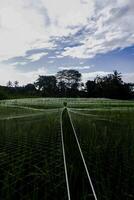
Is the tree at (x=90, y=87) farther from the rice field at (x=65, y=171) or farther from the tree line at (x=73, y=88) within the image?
the rice field at (x=65, y=171)

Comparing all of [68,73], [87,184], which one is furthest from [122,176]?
[68,73]

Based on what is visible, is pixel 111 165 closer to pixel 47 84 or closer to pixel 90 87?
pixel 90 87

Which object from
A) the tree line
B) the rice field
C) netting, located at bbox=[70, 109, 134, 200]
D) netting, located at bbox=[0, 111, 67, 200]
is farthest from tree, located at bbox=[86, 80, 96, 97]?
netting, located at bbox=[0, 111, 67, 200]

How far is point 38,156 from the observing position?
379 centimetres

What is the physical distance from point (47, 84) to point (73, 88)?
8.13m

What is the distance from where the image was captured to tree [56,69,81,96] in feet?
268

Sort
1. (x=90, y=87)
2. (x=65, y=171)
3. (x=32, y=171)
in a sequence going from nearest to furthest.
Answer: (x=65, y=171), (x=32, y=171), (x=90, y=87)

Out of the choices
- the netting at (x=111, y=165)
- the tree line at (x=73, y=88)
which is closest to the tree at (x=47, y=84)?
the tree line at (x=73, y=88)

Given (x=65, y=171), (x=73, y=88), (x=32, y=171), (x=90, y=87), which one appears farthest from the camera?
(x=73, y=88)

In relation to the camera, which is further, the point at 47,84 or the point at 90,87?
the point at 47,84

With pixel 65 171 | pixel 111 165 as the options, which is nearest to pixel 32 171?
pixel 65 171

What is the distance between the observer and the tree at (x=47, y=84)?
81.6 m

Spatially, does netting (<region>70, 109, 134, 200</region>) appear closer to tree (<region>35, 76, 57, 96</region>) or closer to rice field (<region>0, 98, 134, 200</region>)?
rice field (<region>0, 98, 134, 200</region>)

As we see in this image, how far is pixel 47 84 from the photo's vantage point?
84812 millimetres
